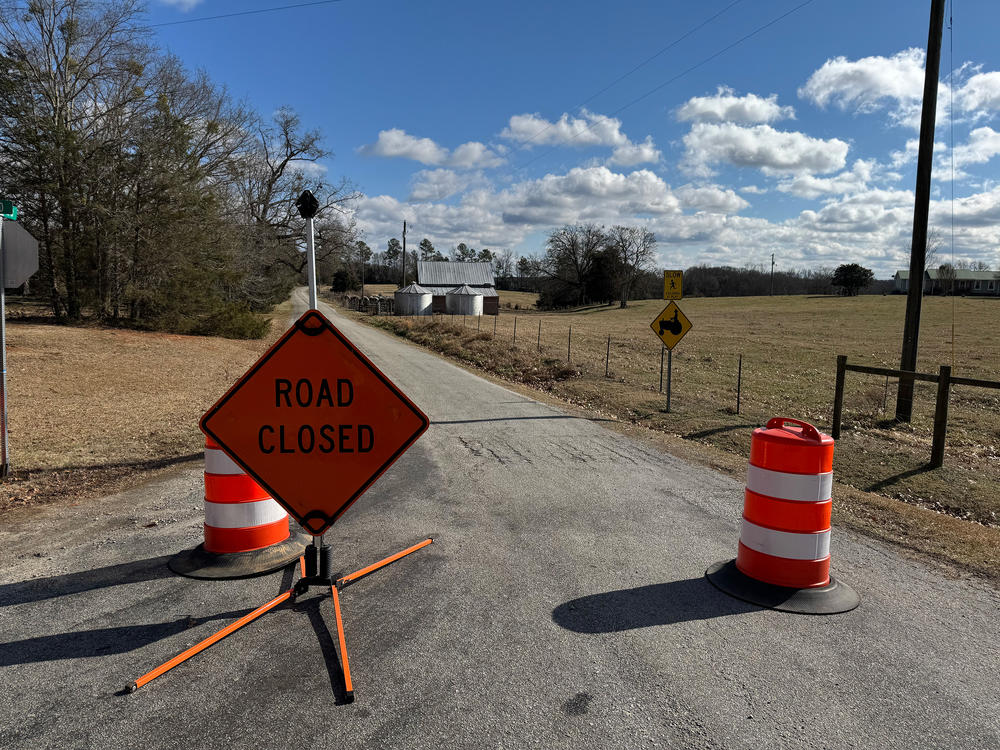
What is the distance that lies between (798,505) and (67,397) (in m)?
12.3

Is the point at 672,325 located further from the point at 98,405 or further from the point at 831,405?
the point at 98,405

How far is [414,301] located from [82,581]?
184 feet

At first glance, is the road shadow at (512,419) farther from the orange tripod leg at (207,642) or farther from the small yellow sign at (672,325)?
the orange tripod leg at (207,642)

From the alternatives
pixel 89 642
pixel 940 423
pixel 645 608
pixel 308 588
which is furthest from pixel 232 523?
pixel 940 423

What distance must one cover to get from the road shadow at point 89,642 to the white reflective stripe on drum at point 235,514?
3.04 feet

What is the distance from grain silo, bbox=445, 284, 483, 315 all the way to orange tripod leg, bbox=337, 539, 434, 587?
55.9 m

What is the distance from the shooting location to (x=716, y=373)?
65.4ft

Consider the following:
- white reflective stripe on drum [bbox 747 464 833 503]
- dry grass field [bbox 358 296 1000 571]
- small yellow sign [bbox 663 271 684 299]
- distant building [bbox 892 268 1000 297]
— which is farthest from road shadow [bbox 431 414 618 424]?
distant building [bbox 892 268 1000 297]

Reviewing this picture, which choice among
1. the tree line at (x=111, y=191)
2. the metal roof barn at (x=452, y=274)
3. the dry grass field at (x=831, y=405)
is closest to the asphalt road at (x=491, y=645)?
the dry grass field at (x=831, y=405)

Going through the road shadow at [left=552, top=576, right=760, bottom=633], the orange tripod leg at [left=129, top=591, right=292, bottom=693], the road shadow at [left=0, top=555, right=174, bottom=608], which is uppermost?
the orange tripod leg at [left=129, top=591, right=292, bottom=693]

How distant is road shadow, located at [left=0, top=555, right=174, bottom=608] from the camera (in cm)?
398

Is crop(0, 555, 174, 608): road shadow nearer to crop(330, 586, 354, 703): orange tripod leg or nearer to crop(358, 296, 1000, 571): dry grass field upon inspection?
crop(330, 586, 354, 703): orange tripod leg

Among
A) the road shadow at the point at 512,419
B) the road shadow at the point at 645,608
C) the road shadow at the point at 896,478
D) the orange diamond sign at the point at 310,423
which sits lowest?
the road shadow at the point at 896,478

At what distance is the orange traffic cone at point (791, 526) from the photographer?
4172mm
